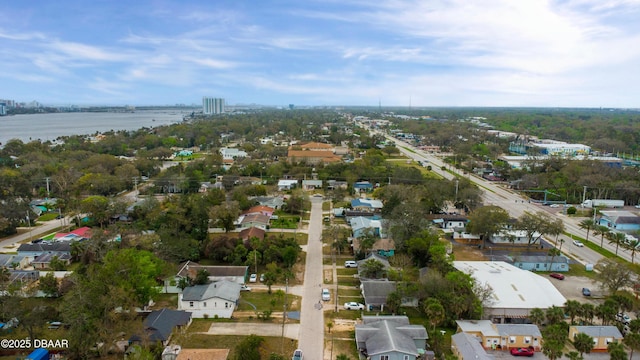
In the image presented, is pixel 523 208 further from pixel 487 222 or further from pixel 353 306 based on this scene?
pixel 353 306

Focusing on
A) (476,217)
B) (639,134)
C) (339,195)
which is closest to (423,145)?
(639,134)

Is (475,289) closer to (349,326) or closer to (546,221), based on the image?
(349,326)

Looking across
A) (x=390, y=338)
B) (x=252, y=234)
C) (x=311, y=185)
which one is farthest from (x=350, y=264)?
(x=311, y=185)

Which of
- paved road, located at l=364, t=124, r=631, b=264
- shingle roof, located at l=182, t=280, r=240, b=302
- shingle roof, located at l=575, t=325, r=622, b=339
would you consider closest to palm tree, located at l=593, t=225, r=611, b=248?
paved road, located at l=364, t=124, r=631, b=264

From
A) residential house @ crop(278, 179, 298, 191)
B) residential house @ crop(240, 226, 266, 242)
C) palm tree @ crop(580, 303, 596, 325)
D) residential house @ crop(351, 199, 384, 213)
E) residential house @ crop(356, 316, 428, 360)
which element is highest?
residential house @ crop(278, 179, 298, 191)

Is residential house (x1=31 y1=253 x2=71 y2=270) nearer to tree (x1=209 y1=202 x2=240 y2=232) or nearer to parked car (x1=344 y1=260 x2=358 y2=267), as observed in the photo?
tree (x1=209 y1=202 x2=240 y2=232)

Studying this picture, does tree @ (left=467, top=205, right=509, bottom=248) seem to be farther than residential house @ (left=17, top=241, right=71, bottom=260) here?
Yes
